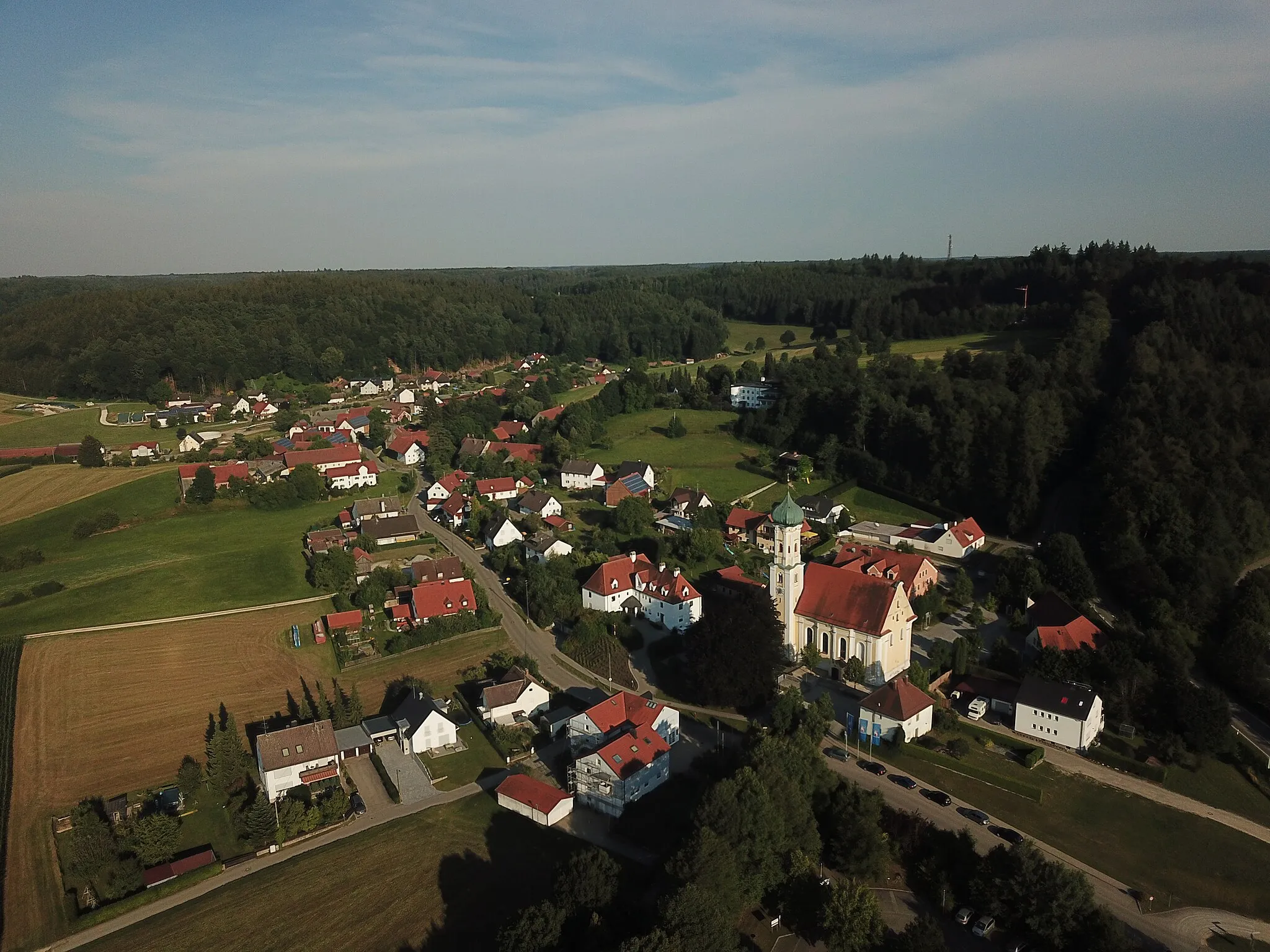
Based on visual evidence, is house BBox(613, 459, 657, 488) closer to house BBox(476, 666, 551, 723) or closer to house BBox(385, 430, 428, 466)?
house BBox(385, 430, 428, 466)

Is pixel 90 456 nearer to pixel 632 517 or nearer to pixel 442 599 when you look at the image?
pixel 442 599


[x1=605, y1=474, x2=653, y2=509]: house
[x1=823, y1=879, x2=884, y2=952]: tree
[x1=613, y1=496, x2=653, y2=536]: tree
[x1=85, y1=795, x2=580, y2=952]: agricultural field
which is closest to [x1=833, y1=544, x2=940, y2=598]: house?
[x1=613, y1=496, x2=653, y2=536]: tree

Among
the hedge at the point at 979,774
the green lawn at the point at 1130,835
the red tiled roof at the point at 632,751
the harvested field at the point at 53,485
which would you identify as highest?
the harvested field at the point at 53,485

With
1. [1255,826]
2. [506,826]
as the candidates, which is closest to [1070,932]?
[1255,826]

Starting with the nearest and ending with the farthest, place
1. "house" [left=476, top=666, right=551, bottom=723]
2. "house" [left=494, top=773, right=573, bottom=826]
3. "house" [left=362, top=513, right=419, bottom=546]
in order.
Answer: "house" [left=494, top=773, right=573, bottom=826]
"house" [left=476, top=666, right=551, bottom=723]
"house" [left=362, top=513, right=419, bottom=546]

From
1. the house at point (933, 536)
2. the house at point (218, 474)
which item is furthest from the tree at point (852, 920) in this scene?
the house at point (218, 474)

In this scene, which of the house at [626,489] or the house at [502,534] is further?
the house at [626,489]

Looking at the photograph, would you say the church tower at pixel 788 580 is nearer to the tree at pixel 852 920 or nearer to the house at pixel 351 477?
the tree at pixel 852 920
